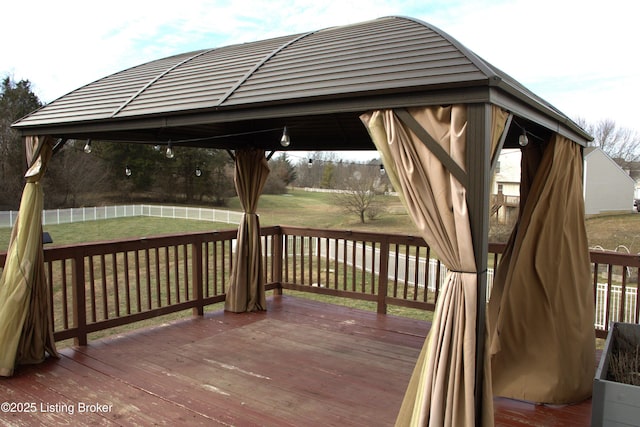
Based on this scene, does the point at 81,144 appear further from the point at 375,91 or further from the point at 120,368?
the point at 375,91

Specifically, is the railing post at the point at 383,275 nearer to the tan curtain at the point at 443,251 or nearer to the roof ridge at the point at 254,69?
the roof ridge at the point at 254,69

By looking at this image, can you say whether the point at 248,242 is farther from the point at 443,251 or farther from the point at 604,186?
the point at 604,186

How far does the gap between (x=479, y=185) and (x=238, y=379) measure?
255 centimetres

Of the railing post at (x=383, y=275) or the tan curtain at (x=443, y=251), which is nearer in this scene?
the tan curtain at (x=443, y=251)

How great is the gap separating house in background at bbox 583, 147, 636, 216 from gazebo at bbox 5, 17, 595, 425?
578 inches

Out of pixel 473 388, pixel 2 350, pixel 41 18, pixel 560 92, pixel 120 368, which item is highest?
pixel 41 18

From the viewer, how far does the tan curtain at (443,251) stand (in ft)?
6.48

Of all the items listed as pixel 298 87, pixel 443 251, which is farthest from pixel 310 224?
pixel 443 251

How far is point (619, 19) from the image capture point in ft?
49.6

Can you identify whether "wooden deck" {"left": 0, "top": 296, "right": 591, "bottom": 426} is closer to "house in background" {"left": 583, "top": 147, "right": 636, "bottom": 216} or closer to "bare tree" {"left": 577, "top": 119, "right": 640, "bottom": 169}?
"house in background" {"left": 583, "top": 147, "right": 636, "bottom": 216}

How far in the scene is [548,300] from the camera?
3105 mm

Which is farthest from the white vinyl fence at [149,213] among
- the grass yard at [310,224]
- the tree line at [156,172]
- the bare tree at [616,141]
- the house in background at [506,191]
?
the bare tree at [616,141]

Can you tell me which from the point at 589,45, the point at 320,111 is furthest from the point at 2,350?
the point at 589,45

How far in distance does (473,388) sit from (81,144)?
53.6 feet
